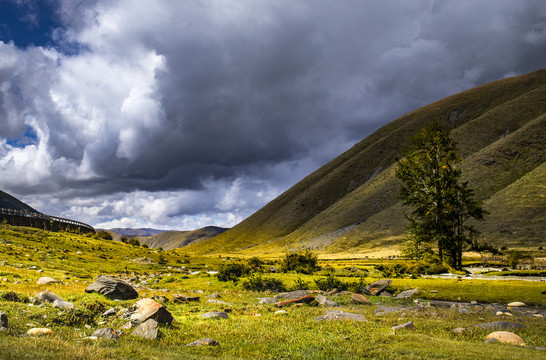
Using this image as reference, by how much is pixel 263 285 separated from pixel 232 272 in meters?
6.78

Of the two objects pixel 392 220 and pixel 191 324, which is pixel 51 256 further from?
pixel 392 220

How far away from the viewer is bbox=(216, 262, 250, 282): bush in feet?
127

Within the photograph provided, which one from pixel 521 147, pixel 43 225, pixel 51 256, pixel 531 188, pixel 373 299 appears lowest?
pixel 373 299

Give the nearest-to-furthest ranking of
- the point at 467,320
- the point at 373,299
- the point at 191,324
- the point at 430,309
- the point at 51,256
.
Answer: the point at 191,324 < the point at 467,320 < the point at 430,309 < the point at 373,299 < the point at 51,256

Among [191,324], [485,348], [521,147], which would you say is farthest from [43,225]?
[521,147]

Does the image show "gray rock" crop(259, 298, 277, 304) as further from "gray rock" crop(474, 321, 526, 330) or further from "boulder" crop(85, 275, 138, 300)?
"gray rock" crop(474, 321, 526, 330)

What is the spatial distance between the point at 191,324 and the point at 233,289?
1749 centimetres

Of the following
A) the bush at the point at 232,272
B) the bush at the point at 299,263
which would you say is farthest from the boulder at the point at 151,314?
the bush at the point at 299,263

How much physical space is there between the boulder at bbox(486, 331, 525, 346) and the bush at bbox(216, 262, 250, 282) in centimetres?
2719

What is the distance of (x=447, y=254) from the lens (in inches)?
1980

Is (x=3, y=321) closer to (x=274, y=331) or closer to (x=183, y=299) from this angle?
(x=274, y=331)

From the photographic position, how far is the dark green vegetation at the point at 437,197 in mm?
49375

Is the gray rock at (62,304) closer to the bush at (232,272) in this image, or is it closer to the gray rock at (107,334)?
the gray rock at (107,334)

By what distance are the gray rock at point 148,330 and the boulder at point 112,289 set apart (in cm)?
891
